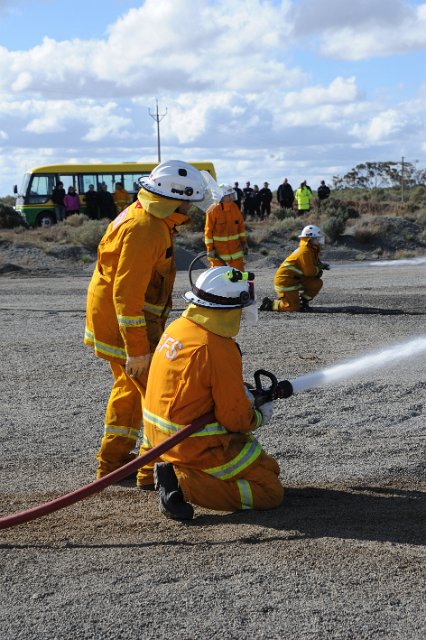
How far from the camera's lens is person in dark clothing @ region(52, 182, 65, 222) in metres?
33.9

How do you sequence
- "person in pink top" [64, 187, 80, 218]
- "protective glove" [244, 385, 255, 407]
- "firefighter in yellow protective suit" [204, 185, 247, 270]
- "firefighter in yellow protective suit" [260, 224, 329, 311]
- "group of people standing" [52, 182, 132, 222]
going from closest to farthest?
1. "protective glove" [244, 385, 255, 407]
2. "firefighter in yellow protective suit" [260, 224, 329, 311]
3. "firefighter in yellow protective suit" [204, 185, 247, 270]
4. "group of people standing" [52, 182, 132, 222]
5. "person in pink top" [64, 187, 80, 218]

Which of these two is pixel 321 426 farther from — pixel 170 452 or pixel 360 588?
pixel 360 588

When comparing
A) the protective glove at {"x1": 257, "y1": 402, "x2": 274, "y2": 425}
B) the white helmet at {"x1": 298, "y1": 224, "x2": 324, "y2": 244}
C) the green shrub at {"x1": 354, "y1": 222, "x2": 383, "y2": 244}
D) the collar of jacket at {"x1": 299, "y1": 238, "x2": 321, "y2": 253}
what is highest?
the white helmet at {"x1": 298, "y1": 224, "x2": 324, "y2": 244}

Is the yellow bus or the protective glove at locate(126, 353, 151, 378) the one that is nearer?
the protective glove at locate(126, 353, 151, 378)

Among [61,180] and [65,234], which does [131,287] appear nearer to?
[65,234]

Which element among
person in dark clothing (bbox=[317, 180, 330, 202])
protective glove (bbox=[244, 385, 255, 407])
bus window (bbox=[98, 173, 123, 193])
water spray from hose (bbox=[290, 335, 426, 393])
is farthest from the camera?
person in dark clothing (bbox=[317, 180, 330, 202])

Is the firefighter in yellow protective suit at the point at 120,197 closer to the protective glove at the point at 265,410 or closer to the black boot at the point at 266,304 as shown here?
the black boot at the point at 266,304

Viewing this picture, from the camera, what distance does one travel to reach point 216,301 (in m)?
5.35

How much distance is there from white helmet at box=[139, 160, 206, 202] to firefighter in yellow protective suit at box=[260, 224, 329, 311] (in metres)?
8.48

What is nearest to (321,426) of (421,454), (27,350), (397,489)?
(421,454)

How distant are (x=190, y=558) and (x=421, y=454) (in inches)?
95.6

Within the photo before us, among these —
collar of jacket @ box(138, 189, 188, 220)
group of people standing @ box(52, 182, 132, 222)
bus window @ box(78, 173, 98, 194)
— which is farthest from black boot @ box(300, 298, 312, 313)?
bus window @ box(78, 173, 98, 194)

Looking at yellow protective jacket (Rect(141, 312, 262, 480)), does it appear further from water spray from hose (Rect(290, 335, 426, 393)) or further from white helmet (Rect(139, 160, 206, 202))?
water spray from hose (Rect(290, 335, 426, 393))

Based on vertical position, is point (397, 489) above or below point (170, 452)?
below
